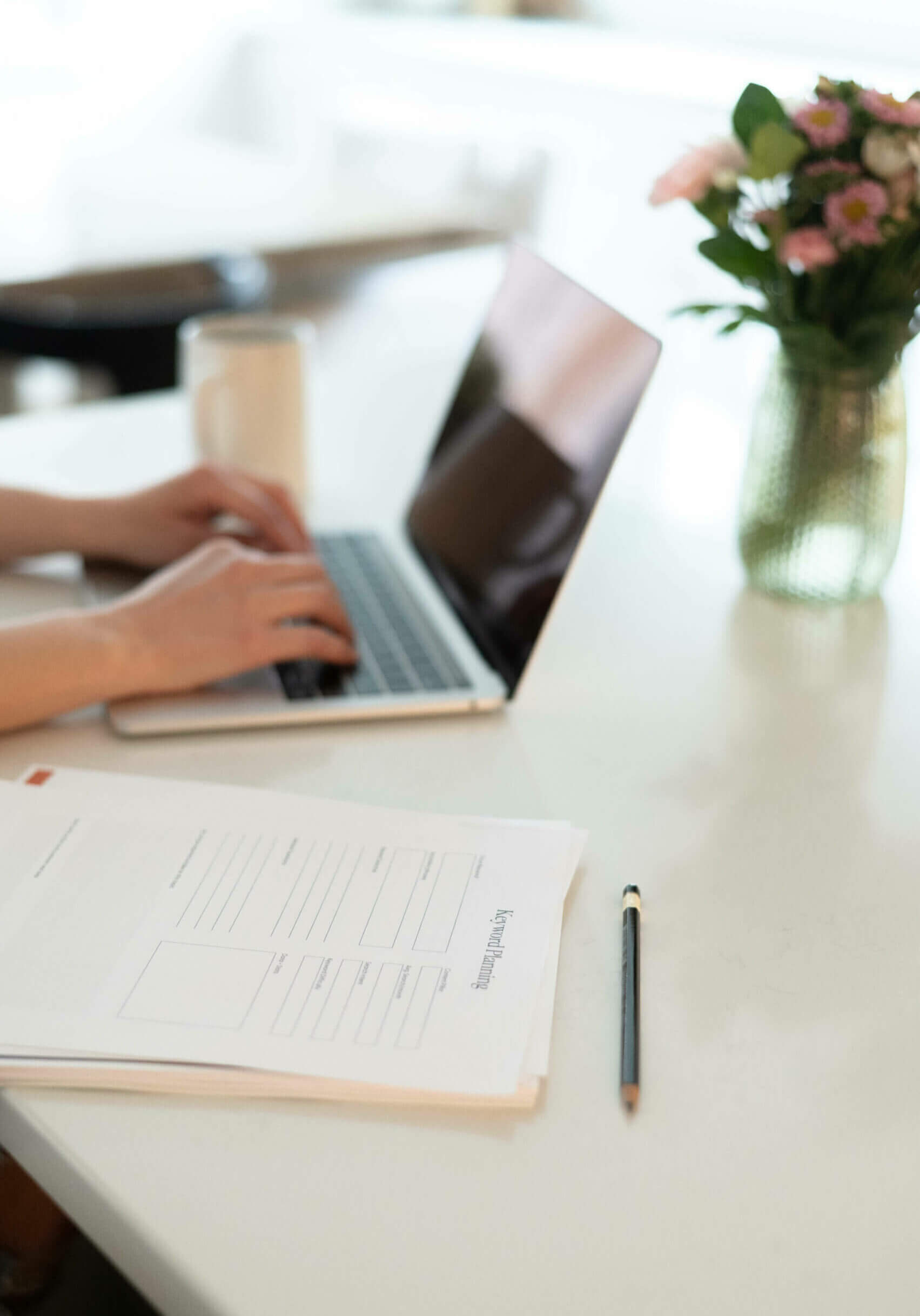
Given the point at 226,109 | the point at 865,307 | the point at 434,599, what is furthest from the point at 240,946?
the point at 226,109

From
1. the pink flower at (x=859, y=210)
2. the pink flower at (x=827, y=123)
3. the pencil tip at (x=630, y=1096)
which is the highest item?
the pink flower at (x=827, y=123)

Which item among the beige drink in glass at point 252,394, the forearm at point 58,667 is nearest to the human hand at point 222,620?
the forearm at point 58,667

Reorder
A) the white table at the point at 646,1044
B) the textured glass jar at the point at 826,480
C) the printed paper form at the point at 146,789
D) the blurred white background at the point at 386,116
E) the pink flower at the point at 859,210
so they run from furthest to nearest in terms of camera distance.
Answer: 1. the blurred white background at the point at 386,116
2. the textured glass jar at the point at 826,480
3. the pink flower at the point at 859,210
4. the printed paper form at the point at 146,789
5. the white table at the point at 646,1044

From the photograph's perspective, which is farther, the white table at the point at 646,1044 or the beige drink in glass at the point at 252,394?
the beige drink in glass at the point at 252,394

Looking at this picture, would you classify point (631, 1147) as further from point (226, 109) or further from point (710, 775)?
point (226, 109)

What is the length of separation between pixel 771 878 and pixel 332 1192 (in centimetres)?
31

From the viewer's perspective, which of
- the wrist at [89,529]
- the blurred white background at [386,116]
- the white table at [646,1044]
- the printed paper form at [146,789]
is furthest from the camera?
the blurred white background at [386,116]

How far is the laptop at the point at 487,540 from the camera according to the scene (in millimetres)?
855

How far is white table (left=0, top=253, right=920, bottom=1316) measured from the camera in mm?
479

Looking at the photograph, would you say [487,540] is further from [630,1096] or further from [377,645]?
[630,1096]

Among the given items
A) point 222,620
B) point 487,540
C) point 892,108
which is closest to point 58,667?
point 222,620

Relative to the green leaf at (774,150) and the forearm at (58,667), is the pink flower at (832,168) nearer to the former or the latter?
the green leaf at (774,150)

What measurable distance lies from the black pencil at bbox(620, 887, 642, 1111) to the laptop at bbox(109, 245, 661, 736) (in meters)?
0.25

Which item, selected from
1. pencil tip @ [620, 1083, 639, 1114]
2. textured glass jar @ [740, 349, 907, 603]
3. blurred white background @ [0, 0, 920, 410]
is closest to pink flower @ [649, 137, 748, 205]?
textured glass jar @ [740, 349, 907, 603]
